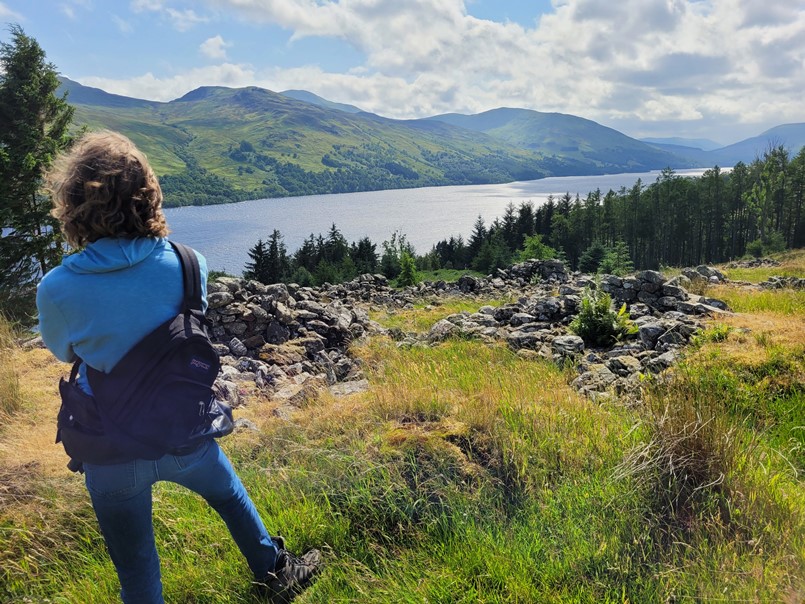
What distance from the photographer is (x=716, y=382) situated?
474 cm

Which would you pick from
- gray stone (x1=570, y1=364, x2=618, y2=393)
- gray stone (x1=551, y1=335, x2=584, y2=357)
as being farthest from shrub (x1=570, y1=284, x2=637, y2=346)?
gray stone (x1=570, y1=364, x2=618, y2=393)

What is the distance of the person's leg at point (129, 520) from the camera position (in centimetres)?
215

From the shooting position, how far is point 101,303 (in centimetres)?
212

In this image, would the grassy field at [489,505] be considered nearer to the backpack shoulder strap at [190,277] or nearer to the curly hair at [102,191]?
the backpack shoulder strap at [190,277]

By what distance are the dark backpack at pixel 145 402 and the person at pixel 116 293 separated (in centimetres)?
6

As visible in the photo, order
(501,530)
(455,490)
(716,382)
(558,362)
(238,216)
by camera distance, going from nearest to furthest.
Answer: (501,530) → (455,490) → (716,382) → (558,362) → (238,216)

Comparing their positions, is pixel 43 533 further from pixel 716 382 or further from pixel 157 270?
pixel 716 382

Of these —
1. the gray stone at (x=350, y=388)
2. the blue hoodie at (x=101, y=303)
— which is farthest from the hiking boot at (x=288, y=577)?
the gray stone at (x=350, y=388)

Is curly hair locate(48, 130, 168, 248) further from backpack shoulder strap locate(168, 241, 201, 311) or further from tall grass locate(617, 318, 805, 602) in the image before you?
tall grass locate(617, 318, 805, 602)

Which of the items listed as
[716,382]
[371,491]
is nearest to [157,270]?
[371,491]

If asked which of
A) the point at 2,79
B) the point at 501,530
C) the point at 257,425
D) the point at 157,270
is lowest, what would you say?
the point at 257,425

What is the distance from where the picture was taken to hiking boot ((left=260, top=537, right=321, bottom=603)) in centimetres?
268

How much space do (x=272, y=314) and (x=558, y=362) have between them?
24.6ft

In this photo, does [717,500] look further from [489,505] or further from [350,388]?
[350,388]
